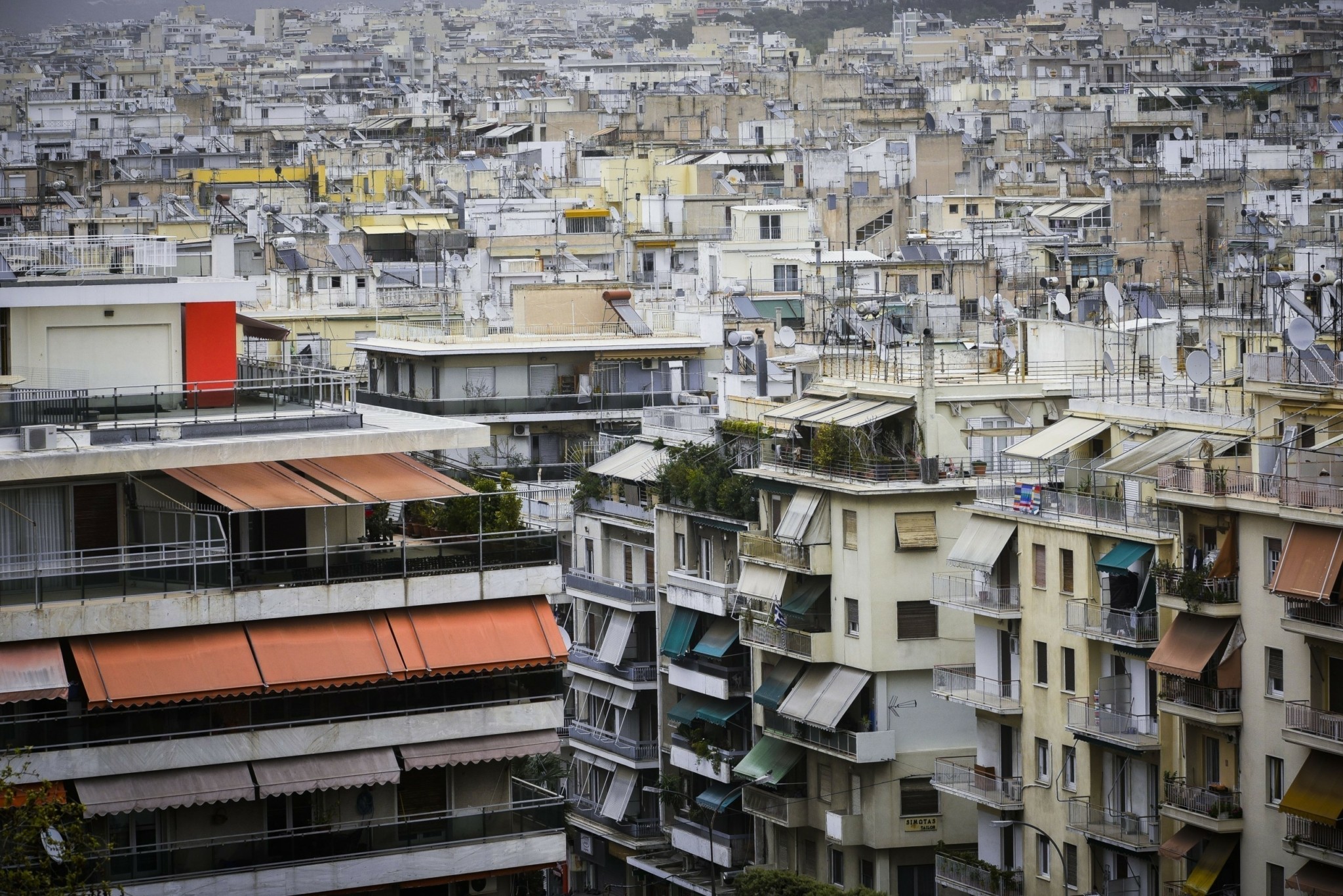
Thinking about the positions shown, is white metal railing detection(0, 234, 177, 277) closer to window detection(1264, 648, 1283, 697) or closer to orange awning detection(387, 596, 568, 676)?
orange awning detection(387, 596, 568, 676)

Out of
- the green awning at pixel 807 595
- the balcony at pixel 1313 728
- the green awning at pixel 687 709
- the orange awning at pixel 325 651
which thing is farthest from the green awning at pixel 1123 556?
the green awning at pixel 687 709

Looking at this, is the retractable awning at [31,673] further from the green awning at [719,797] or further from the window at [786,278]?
the window at [786,278]

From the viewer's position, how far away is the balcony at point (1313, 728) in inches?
1205

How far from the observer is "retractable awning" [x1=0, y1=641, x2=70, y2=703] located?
25.8 m

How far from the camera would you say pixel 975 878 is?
38.0 metres

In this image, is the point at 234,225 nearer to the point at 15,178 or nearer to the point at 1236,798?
the point at 15,178

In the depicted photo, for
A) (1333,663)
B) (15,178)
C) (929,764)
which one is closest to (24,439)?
(1333,663)

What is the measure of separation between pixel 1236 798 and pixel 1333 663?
233 centimetres

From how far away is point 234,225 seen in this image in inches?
3570

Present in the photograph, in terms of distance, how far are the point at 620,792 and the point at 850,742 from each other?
9.42m

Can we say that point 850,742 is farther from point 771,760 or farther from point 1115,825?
point 1115,825

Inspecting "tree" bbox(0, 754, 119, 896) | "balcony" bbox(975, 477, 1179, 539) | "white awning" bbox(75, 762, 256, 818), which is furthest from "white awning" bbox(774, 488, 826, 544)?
"tree" bbox(0, 754, 119, 896)

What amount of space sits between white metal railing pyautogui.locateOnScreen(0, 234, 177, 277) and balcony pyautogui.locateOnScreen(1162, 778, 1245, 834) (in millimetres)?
12277

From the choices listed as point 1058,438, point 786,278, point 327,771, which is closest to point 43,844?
point 327,771
